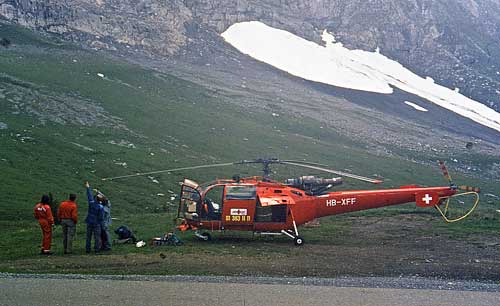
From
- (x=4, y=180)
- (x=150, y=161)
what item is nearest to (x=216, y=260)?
(x=4, y=180)

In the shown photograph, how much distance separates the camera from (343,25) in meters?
162

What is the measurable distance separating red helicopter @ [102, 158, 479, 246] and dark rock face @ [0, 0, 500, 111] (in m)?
95.6

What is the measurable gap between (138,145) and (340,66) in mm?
92963

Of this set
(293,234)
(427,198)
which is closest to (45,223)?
(293,234)

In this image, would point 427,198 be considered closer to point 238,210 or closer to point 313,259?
point 313,259

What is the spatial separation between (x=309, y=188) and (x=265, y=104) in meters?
68.5

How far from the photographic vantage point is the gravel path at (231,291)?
11.3 m

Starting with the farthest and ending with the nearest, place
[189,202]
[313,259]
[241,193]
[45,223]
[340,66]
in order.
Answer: [340,66] → [189,202] → [241,193] → [45,223] → [313,259]

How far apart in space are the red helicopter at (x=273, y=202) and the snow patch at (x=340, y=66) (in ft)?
341

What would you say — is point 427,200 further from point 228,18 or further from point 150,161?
point 228,18

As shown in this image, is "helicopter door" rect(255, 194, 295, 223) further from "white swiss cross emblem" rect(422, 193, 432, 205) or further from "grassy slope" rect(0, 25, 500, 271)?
"white swiss cross emblem" rect(422, 193, 432, 205)

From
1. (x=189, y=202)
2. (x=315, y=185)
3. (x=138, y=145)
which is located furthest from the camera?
(x=138, y=145)

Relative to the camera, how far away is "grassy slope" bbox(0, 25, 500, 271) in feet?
89.9

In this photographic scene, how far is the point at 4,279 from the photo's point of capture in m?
12.8
